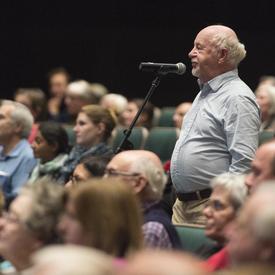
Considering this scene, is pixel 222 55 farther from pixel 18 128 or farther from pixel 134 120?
pixel 18 128

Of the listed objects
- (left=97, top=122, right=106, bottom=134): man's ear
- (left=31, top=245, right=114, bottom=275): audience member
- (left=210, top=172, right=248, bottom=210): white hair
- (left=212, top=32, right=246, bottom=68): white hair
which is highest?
(left=31, top=245, right=114, bottom=275): audience member

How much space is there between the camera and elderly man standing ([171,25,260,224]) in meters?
4.52

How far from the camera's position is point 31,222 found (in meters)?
3.36

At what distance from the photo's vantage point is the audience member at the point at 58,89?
10.3 meters

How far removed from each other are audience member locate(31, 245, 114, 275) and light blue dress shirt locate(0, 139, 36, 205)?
11.9 feet

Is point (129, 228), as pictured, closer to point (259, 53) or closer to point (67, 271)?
point (67, 271)

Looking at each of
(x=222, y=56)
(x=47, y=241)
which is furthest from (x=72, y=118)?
(x=47, y=241)

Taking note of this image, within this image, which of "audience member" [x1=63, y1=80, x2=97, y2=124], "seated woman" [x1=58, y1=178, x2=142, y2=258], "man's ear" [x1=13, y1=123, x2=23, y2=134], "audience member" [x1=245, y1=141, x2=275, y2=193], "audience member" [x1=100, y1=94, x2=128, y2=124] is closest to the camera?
"seated woman" [x1=58, y1=178, x2=142, y2=258]

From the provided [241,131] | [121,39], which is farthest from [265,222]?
[121,39]

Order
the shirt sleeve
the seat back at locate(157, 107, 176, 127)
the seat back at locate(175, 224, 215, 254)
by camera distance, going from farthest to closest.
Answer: the seat back at locate(157, 107, 176, 127) → the shirt sleeve → the seat back at locate(175, 224, 215, 254)

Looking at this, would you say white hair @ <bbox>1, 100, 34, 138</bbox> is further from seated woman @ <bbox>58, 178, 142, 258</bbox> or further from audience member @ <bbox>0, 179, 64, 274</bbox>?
seated woman @ <bbox>58, 178, 142, 258</bbox>

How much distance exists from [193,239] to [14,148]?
283cm

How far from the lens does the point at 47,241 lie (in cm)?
336

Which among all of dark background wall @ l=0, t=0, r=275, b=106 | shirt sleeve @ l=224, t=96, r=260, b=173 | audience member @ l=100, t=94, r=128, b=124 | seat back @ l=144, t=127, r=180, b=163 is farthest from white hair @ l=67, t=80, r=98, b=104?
shirt sleeve @ l=224, t=96, r=260, b=173
